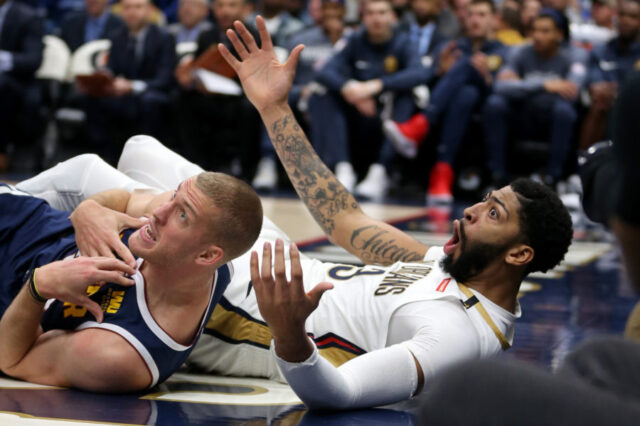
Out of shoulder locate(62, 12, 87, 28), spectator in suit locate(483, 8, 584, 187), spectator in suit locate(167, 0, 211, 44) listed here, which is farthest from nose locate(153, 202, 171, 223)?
shoulder locate(62, 12, 87, 28)

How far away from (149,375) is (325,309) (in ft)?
2.13

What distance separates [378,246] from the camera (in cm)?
366

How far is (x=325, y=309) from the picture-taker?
3150mm

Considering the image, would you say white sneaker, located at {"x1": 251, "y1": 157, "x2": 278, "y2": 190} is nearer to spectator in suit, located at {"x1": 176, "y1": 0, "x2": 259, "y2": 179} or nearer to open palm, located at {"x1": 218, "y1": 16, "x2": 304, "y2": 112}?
spectator in suit, located at {"x1": 176, "y1": 0, "x2": 259, "y2": 179}

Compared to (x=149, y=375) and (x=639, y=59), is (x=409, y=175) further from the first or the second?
(x=149, y=375)

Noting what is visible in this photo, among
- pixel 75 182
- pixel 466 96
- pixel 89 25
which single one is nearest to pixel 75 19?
pixel 89 25

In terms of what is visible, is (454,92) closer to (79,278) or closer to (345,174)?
(345,174)

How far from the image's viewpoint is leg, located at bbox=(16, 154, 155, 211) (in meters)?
3.68

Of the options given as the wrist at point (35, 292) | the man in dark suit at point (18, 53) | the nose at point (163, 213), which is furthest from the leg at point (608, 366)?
the man in dark suit at point (18, 53)

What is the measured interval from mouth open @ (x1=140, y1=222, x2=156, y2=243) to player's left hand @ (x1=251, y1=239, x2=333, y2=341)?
1.85ft

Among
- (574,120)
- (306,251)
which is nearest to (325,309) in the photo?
(306,251)

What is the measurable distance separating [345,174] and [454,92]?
4.43 ft

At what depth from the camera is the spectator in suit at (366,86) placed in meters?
8.89

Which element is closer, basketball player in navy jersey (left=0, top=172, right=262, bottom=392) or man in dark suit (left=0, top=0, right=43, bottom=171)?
basketball player in navy jersey (left=0, top=172, right=262, bottom=392)
